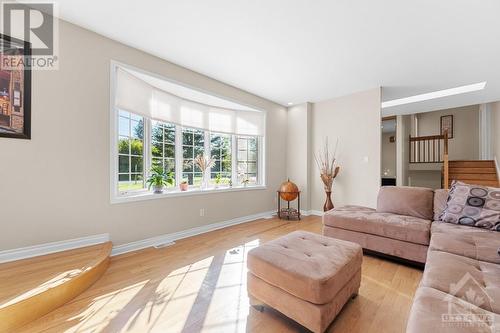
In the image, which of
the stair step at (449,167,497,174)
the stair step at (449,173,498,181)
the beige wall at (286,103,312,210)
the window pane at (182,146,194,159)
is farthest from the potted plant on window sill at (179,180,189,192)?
the stair step at (449,167,497,174)

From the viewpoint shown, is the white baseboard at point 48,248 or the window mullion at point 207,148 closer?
the white baseboard at point 48,248

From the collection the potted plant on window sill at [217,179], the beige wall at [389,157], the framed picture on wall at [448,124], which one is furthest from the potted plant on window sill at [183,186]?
the framed picture on wall at [448,124]

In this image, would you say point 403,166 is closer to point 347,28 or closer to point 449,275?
point 347,28

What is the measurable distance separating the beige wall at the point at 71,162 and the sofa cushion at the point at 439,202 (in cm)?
361

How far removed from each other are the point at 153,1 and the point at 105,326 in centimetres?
275

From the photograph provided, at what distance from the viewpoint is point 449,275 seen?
1.27 metres

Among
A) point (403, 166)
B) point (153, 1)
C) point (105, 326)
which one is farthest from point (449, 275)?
point (403, 166)

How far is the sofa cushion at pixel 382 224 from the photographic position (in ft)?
7.54

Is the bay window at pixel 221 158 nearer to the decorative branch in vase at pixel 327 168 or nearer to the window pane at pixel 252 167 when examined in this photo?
the window pane at pixel 252 167

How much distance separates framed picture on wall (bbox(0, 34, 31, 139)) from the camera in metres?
1.96

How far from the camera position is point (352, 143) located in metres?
4.44

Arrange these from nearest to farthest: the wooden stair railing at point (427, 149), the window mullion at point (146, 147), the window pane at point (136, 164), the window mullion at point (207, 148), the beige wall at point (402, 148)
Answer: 1. the window pane at point (136, 164)
2. the window mullion at point (146, 147)
3. the window mullion at point (207, 148)
4. the wooden stair railing at point (427, 149)
5. the beige wall at point (402, 148)

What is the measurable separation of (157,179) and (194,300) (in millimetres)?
1887

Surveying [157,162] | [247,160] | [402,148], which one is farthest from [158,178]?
[402,148]
